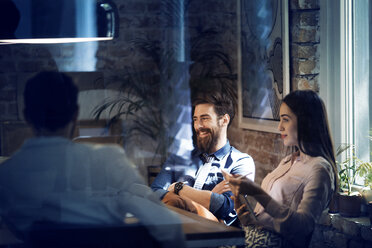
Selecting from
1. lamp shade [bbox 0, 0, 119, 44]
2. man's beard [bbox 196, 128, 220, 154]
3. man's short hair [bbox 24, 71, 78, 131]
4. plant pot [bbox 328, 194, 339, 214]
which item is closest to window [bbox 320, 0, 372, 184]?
plant pot [bbox 328, 194, 339, 214]

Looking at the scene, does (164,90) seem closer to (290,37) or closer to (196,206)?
(196,206)

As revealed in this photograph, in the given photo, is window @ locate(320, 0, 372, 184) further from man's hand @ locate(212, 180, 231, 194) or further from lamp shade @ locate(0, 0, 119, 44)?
lamp shade @ locate(0, 0, 119, 44)

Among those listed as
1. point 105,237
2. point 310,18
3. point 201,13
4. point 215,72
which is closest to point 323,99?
point 310,18

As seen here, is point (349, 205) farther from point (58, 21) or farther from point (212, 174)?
point (58, 21)

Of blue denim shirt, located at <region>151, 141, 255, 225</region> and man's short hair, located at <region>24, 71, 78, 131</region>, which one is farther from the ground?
man's short hair, located at <region>24, 71, 78, 131</region>

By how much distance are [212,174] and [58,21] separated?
824mm

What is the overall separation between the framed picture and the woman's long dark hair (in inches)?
2.5

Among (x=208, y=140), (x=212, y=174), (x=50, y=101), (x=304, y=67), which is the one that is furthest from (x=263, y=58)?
(x=50, y=101)

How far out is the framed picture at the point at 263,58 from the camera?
Answer: 1.86m

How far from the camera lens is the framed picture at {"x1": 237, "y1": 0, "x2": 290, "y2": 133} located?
73.2 inches

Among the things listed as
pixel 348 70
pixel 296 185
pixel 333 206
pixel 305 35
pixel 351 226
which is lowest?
pixel 351 226

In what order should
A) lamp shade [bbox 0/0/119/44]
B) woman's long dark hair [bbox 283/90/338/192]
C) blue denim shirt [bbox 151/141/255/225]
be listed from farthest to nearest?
1. woman's long dark hair [bbox 283/90/338/192]
2. blue denim shirt [bbox 151/141/255/225]
3. lamp shade [bbox 0/0/119/44]

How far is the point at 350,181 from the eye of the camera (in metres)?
1.94

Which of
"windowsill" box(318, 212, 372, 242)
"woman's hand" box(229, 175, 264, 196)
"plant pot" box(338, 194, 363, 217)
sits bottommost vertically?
"windowsill" box(318, 212, 372, 242)
